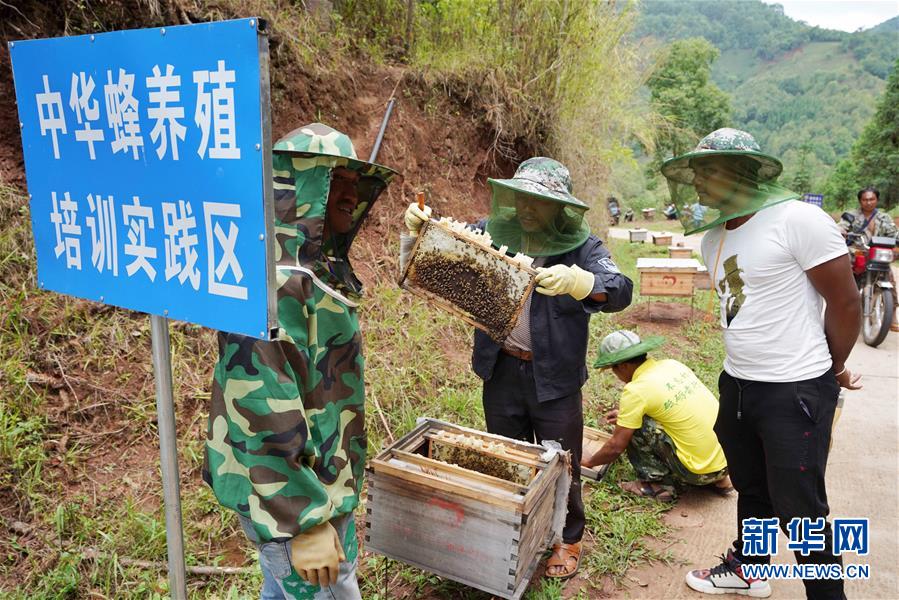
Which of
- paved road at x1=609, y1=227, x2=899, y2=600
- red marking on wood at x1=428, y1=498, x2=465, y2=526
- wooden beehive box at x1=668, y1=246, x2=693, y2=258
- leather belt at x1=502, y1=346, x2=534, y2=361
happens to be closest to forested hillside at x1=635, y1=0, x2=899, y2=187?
wooden beehive box at x1=668, y1=246, x2=693, y2=258

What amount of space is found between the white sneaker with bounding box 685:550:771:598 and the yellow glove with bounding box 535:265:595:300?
67.0 inches

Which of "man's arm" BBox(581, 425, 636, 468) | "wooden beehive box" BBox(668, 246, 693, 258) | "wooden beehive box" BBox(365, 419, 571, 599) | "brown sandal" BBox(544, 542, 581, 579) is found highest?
"wooden beehive box" BBox(365, 419, 571, 599)

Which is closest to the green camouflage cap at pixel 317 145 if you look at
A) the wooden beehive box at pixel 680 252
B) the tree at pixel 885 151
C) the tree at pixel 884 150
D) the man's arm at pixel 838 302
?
the man's arm at pixel 838 302

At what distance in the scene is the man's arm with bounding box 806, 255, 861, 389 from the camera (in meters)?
2.32

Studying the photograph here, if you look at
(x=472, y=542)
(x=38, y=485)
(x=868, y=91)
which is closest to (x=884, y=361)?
(x=472, y=542)

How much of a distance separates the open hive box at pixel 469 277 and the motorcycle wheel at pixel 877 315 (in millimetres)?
6596

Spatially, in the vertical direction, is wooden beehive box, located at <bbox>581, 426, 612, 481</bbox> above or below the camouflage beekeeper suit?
below

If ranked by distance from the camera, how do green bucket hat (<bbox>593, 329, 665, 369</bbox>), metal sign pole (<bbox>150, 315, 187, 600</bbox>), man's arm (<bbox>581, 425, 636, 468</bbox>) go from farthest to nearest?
green bucket hat (<bbox>593, 329, 665, 369</bbox>) → man's arm (<bbox>581, 425, 636, 468</bbox>) → metal sign pole (<bbox>150, 315, 187, 600</bbox>)

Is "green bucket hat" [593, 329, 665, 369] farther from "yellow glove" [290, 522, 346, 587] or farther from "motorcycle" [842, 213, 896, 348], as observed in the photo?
"motorcycle" [842, 213, 896, 348]

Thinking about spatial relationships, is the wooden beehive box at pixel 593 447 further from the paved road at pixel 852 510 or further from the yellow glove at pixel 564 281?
the yellow glove at pixel 564 281

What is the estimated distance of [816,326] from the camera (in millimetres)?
2459

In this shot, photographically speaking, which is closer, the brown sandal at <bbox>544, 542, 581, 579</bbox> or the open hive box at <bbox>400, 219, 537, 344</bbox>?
the open hive box at <bbox>400, 219, 537, 344</bbox>

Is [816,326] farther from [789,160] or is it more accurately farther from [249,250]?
[789,160]

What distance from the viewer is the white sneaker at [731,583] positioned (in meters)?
3.10
